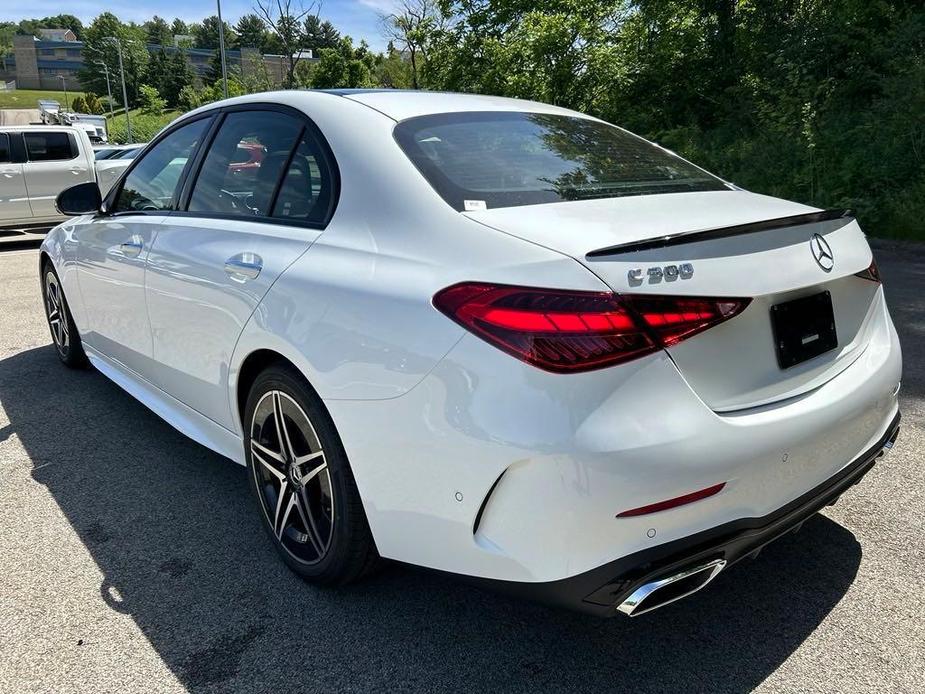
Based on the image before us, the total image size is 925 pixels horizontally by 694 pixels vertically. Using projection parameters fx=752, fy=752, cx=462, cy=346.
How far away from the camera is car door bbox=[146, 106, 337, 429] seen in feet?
8.42

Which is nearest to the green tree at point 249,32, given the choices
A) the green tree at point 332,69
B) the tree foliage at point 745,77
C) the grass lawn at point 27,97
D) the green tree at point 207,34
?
the green tree at point 207,34

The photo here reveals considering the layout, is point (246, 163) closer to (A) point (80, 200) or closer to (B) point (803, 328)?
(A) point (80, 200)

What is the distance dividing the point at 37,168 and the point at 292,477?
1265cm

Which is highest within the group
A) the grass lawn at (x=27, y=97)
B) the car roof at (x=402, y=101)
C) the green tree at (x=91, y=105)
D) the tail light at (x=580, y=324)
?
the car roof at (x=402, y=101)

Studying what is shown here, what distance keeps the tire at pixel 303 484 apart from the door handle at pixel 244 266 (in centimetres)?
35

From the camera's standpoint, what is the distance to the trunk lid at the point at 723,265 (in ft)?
5.90

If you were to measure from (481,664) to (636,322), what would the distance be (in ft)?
3.68

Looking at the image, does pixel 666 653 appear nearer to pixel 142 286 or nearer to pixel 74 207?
pixel 142 286

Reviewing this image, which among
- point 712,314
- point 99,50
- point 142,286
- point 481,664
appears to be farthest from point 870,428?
point 99,50

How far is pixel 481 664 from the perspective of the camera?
2.18 metres

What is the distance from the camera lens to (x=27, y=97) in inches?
5251

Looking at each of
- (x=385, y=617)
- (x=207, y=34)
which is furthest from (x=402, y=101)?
(x=207, y=34)

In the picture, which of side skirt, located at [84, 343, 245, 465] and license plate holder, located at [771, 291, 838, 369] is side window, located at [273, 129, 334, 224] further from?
license plate holder, located at [771, 291, 838, 369]

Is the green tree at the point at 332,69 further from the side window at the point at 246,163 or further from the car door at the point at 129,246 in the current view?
the side window at the point at 246,163
